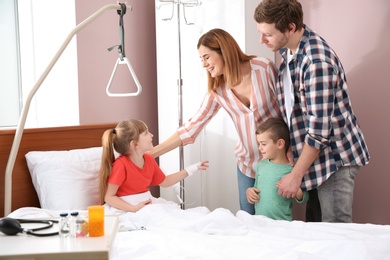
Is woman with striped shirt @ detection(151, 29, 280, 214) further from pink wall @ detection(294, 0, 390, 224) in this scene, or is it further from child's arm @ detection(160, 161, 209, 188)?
pink wall @ detection(294, 0, 390, 224)

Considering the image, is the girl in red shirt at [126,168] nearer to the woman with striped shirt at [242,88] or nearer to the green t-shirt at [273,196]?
the woman with striped shirt at [242,88]

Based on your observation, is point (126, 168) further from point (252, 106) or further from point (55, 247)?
point (55, 247)

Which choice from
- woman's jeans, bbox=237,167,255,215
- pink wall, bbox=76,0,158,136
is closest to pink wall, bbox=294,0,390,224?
woman's jeans, bbox=237,167,255,215

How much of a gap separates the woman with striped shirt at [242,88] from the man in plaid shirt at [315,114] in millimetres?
154

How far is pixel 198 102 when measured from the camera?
354 cm

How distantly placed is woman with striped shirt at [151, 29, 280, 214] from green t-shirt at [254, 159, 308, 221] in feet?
0.47

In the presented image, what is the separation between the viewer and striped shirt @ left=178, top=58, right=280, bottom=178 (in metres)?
2.71

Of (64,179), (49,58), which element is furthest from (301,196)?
(49,58)

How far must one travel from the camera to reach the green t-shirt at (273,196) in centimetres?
267

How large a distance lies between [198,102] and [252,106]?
848 mm

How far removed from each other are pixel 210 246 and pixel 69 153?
115cm

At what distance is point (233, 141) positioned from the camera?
340cm

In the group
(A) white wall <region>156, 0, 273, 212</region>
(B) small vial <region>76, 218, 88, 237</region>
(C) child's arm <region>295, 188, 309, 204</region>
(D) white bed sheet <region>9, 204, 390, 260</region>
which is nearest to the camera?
(B) small vial <region>76, 218, 88, 237</region>

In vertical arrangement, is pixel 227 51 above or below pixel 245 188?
above
